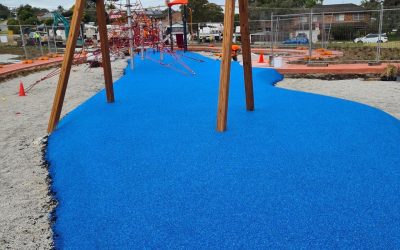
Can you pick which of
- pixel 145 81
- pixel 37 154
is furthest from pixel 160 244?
pixel 145 81

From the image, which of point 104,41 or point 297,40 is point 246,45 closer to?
point 104,41

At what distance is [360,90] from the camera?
828cm

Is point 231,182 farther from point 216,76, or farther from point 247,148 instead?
point 216,76

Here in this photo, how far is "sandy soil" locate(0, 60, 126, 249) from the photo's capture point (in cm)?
263

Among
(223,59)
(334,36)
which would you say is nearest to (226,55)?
(223,59)

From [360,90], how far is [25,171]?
732 cm

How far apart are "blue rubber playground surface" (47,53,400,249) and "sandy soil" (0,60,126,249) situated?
156mm

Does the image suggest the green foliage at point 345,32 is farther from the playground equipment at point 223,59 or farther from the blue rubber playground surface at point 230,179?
the playground equipment at point 223,59

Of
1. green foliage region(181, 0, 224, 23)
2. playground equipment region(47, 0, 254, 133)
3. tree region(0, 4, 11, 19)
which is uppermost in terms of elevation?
tree region(0, 4, 11, 19)

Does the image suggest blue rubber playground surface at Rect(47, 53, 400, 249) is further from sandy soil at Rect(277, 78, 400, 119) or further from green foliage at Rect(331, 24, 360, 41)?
green foliage at Rect(331, 24, 360, 41)

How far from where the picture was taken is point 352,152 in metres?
3.70

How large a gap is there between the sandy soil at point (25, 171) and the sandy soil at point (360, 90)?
5337mm

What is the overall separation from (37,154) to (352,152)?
12.2ft

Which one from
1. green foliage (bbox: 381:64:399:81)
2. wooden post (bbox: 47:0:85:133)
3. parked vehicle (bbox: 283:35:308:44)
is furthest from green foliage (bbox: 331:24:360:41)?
wooden post (bbox: 47:0:85:133)
